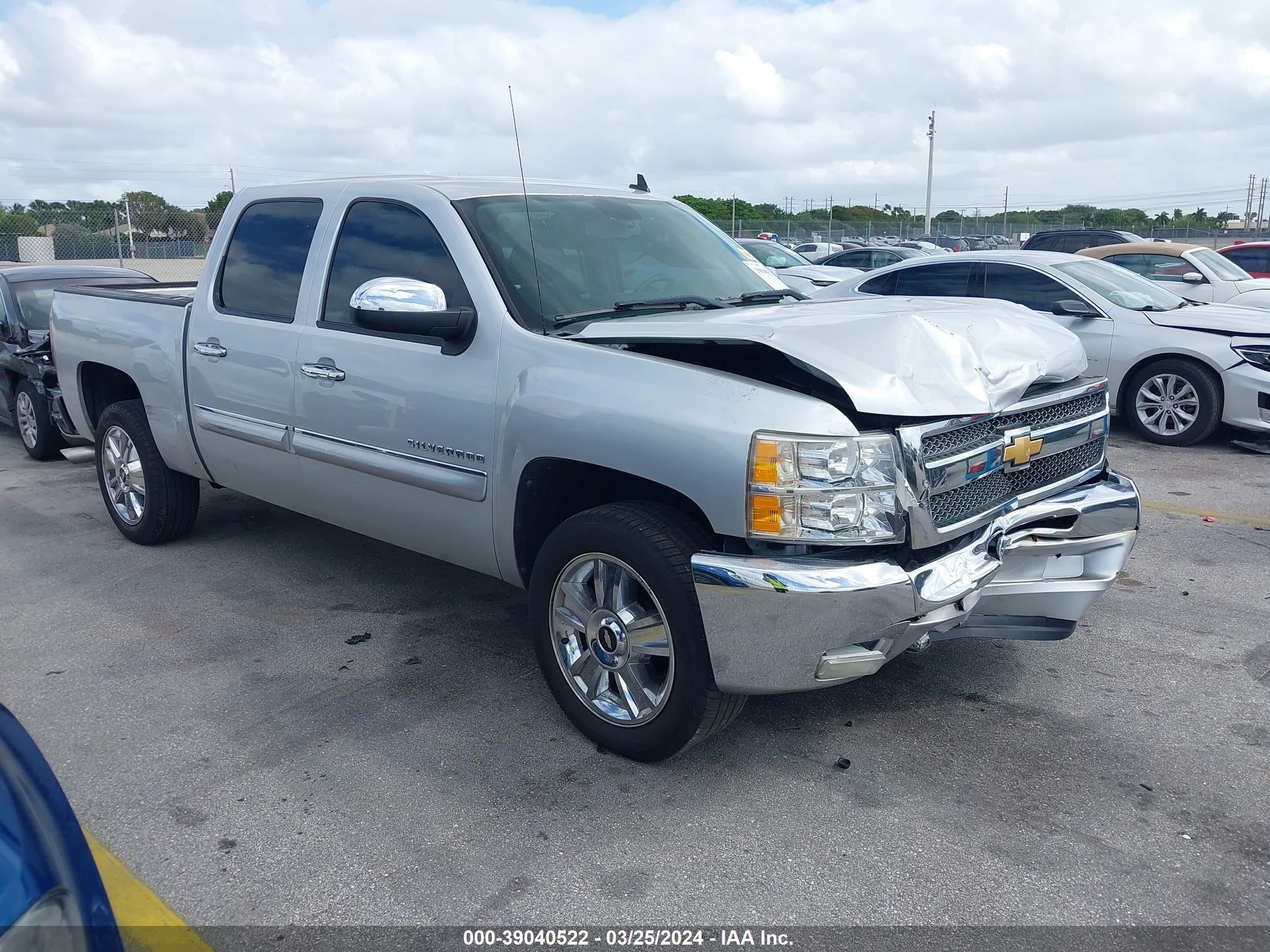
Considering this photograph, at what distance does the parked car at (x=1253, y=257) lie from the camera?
1725 cm

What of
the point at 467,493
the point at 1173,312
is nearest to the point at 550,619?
the point at 467,493

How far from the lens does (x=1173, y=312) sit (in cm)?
875

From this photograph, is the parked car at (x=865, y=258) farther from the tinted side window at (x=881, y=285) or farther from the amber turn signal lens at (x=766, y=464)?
Answer: the amber turn signal lens at (x=766, y=464)

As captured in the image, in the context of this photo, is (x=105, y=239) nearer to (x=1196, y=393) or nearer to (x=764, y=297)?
(x=1196, y=393)

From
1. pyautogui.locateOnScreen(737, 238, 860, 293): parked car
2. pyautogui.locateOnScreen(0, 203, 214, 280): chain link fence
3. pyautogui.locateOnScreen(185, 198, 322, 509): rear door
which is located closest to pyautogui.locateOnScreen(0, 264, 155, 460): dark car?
pyautogui.locateOnScreen(185, 198, 322, 509): rear door

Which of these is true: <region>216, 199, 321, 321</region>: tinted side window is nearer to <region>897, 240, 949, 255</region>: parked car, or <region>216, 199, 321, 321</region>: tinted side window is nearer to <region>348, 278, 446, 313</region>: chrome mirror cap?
<region>348, 278, 446, 313</region>: chrome mirror cap

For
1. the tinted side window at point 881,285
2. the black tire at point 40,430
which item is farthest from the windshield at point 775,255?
the black tire at point 40,430

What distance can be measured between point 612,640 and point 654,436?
2.34 ft

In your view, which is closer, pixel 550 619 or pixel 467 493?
pixel 550 619

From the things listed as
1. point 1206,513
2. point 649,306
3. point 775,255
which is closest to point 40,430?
point 649,306

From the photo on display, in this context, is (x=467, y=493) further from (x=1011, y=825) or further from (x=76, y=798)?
(x=1011, y=825)

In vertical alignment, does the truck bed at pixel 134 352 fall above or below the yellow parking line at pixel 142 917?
above

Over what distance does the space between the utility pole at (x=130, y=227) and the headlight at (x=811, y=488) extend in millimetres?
22483

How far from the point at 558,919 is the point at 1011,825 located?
Answer: 137 centimetres
